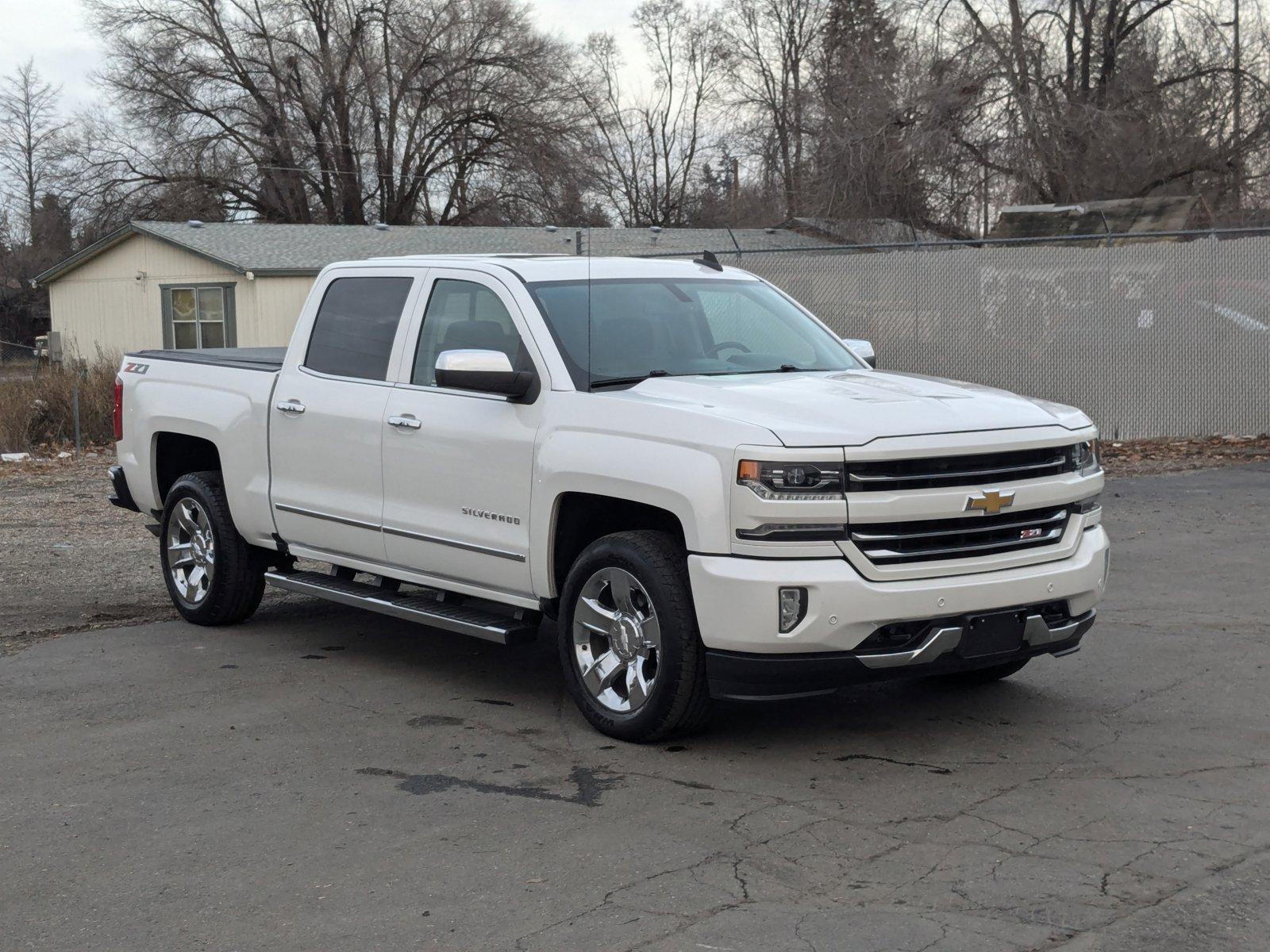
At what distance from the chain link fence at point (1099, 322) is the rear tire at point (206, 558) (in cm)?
917

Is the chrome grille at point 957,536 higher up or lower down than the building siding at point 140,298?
lower down

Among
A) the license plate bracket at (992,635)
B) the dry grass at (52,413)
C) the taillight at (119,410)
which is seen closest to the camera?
the license plate bracket at (992,635)

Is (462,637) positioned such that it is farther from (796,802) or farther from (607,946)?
(607,946)

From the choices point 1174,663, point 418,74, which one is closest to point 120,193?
point 418,74

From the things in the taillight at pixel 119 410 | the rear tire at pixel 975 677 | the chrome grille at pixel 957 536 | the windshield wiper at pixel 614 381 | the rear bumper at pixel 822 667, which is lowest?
the rear tire at pixel 975 677

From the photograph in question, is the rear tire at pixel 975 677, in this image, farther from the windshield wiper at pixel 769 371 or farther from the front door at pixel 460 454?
the front door at pixel 460 454

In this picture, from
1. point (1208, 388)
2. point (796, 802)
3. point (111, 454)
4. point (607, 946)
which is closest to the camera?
point (607, 946)

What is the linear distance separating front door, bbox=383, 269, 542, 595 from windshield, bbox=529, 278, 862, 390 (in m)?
0.24

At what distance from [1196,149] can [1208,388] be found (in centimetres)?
1529

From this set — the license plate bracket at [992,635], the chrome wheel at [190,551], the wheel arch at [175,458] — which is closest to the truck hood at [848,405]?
the license plate bracket at [992,635]

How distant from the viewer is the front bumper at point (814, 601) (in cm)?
526

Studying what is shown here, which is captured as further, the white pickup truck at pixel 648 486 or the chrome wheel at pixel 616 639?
the chrome wheel at pixel 616 639

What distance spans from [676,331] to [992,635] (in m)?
2.09

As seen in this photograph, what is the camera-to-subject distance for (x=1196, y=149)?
29.7 meters
